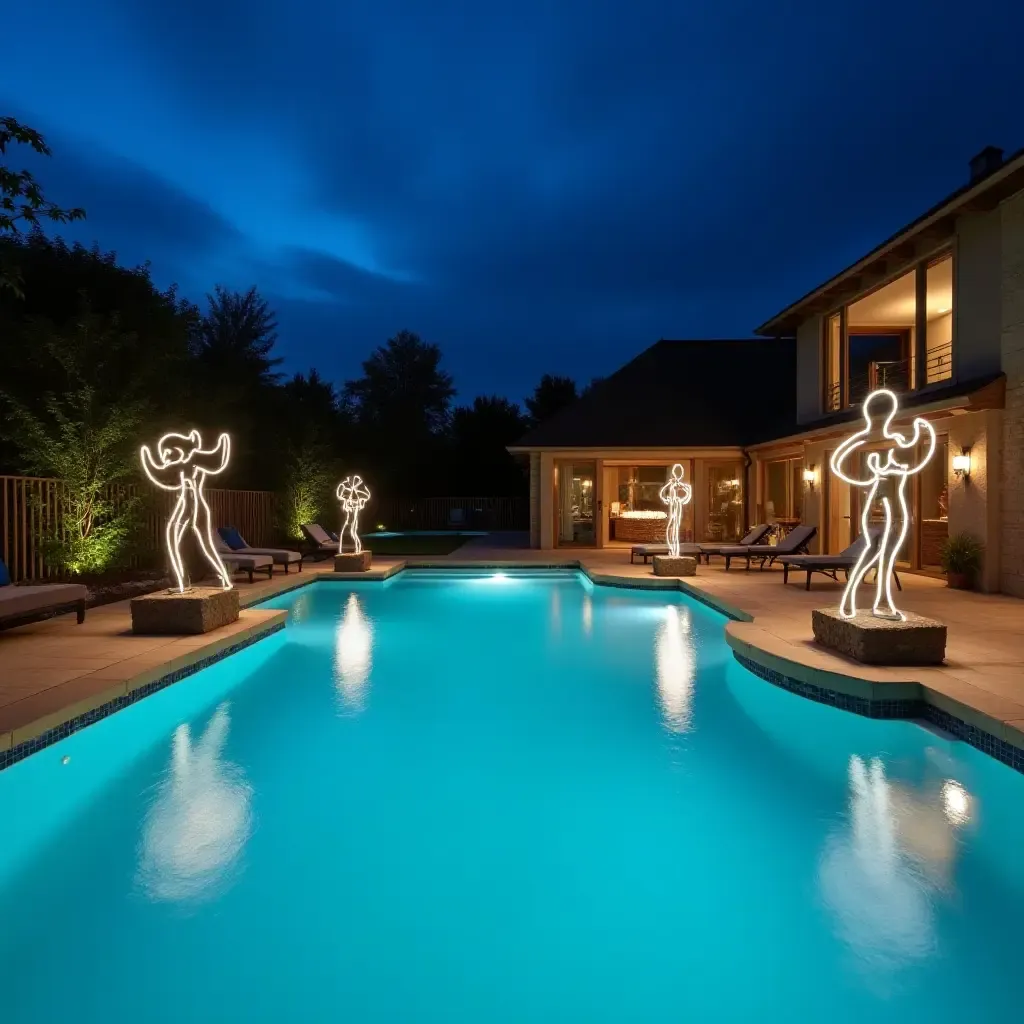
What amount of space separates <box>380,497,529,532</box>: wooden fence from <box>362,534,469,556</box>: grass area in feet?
16.8

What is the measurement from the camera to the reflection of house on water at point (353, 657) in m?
6.45

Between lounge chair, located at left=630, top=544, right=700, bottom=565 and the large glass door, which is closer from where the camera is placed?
lounge chair, located at left=630, top=544, right=700, bottom=565

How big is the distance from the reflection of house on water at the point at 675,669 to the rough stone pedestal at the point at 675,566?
2.60 metres

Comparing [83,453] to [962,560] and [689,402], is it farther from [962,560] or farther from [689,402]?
[689,402]

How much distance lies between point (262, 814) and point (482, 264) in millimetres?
91604

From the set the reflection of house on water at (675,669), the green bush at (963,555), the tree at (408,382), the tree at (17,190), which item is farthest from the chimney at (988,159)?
the tree at (408,382)

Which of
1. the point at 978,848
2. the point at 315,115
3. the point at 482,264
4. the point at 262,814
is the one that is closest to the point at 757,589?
the point at 978,848

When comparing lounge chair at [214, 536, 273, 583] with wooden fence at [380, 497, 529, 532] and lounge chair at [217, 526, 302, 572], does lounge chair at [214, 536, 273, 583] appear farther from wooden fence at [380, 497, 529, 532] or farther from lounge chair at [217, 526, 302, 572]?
wooden fence at [380, 497, 529, 532]

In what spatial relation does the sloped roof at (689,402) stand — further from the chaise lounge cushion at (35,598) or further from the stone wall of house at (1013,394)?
the chaise lounge cushion at (35,598)

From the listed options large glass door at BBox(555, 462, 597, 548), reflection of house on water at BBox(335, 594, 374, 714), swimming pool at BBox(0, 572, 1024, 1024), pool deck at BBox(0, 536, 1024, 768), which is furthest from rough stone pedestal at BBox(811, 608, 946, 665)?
large glass door at BBox(555, 462, 597, 548)

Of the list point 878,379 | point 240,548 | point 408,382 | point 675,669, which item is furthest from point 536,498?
point 408,382

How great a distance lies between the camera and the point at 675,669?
7305 millimetres

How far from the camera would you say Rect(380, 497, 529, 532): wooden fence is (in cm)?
3209

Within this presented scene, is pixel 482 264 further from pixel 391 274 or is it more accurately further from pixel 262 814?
pixel 262 814
